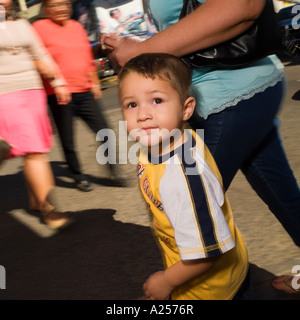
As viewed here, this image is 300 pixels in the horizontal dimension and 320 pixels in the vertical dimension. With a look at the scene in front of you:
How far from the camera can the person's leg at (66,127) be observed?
15.1 feet

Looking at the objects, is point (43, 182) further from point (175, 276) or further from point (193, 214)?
point (193, 214)

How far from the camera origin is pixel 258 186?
7.68 ft

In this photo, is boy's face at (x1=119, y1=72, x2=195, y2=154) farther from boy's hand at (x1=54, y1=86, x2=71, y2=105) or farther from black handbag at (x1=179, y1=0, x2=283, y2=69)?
boy's hand at (x1=54, y1=86, x2=71, y2=105)

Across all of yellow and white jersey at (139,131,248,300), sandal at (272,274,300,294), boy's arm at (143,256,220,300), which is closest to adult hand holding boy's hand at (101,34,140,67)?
yellow and white jersey at (139,131,248,300)

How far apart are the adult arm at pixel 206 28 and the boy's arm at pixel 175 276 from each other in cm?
73

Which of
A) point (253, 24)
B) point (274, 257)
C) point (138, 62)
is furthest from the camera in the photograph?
point (274, 257)

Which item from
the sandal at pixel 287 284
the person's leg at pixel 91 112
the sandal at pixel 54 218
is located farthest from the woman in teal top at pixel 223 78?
the person's leg at pixel 91 112

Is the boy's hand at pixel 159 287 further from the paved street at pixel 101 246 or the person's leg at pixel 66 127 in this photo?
the person's leg at pixel 66 127

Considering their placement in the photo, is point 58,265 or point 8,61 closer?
point 58,265

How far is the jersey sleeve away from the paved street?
1.25m

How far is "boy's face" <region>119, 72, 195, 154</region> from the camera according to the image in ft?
5.39

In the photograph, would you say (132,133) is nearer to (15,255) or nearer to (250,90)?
(250,90)
